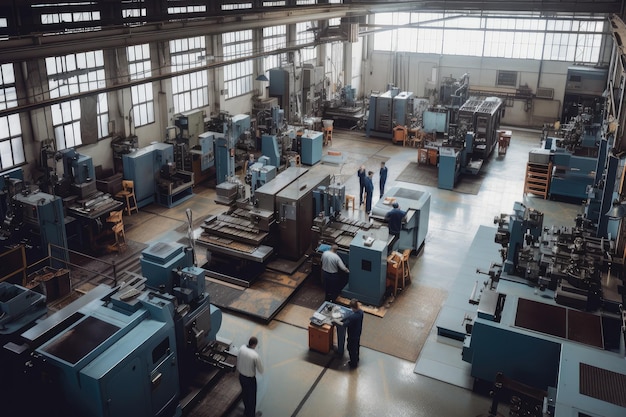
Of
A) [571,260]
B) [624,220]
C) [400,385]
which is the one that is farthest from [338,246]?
[624,220]

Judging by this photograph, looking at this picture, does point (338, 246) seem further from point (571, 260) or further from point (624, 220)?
point (624, 220)

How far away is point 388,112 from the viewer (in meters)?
20.5

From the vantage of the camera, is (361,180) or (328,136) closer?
(361,180)

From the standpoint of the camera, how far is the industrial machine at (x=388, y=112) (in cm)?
2031

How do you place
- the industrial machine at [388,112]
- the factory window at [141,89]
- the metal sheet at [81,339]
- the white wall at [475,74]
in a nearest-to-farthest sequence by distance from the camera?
the metal sheet at [81,339], the factory window at [141,89], the industrial machine at [388,112], the white wall at [475,74]

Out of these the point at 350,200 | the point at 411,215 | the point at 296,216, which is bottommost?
the point at 350,200

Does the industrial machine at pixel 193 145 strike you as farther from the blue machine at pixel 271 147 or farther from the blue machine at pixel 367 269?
the blue machine at pixel 367 269

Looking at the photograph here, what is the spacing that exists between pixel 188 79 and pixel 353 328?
36.0ft

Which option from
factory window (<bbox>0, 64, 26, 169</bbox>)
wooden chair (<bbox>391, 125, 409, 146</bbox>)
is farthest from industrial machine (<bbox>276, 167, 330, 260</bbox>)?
wooden chair (<bbox>391, 125, 409, 146</bbox>)

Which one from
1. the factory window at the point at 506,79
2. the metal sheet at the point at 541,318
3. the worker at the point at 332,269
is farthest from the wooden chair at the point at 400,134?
the metal sheet at the point at 541,318

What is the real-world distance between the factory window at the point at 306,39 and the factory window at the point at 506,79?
8150mm

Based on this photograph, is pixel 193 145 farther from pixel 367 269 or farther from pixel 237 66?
pixel 367 269

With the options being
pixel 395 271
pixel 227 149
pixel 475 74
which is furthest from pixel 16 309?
pixel 475 74

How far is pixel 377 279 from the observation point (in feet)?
32.2
